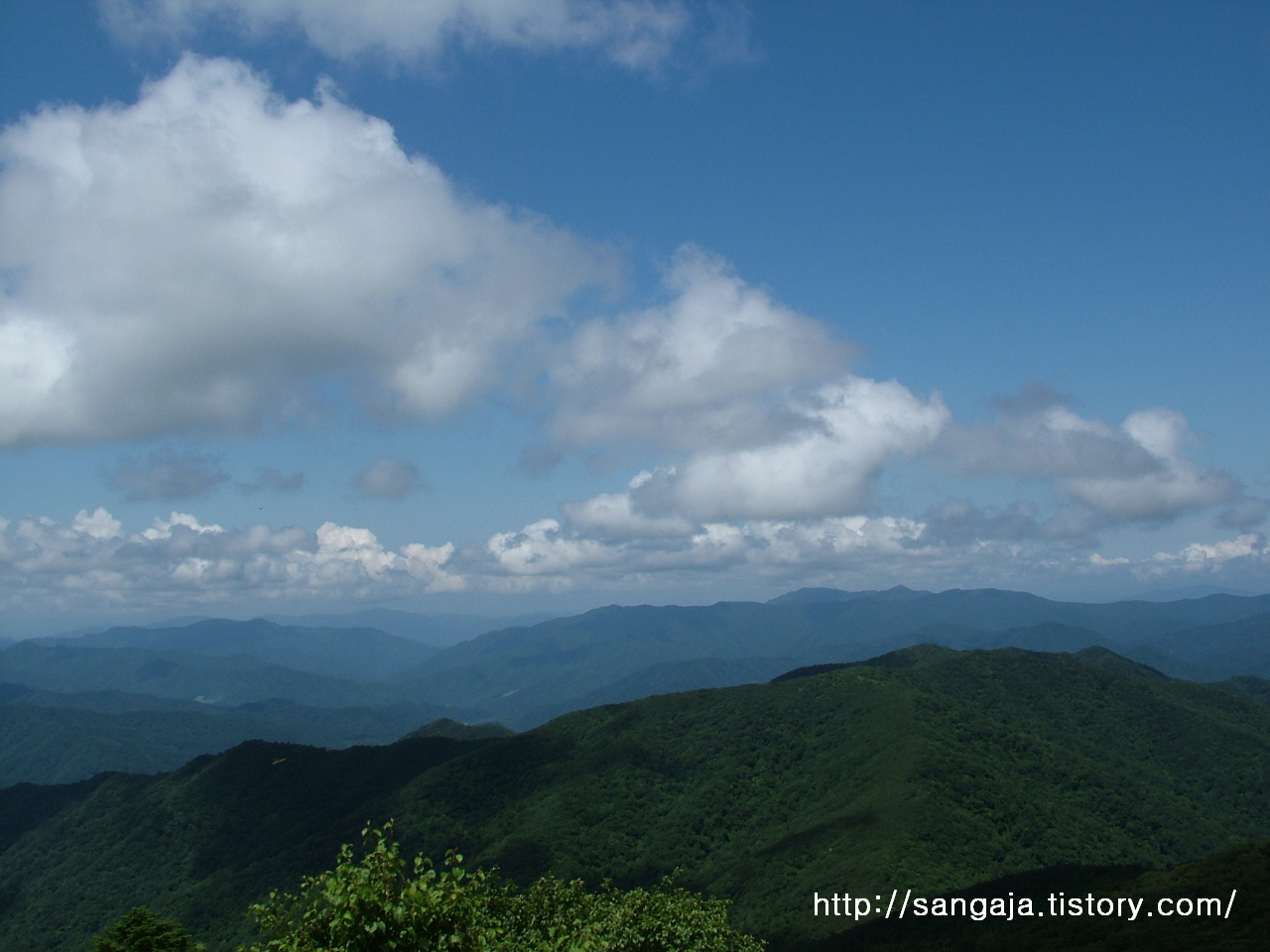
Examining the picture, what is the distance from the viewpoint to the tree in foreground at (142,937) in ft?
197

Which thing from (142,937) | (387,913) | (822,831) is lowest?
(822,831)

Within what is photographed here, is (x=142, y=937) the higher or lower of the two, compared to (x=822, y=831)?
higher

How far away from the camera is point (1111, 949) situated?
238ft

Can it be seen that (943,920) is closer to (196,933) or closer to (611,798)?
(611,798)

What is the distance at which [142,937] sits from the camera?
61.2 meters

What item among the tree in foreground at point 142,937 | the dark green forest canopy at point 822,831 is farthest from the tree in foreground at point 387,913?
the dark green forest canopy at point 822,831

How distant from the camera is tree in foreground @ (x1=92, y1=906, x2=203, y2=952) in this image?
60125 mm

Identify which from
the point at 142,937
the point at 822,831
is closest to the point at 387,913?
the point at 142,937

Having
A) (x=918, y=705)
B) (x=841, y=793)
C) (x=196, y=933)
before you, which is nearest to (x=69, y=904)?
(x=196, y=933)

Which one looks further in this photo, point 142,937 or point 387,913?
point 142,937

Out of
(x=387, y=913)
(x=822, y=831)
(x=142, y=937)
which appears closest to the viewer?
(x=387, y=913)

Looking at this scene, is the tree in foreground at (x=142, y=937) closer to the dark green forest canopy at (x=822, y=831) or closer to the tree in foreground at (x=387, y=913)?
the tree in foreground at (x=387, y=913)

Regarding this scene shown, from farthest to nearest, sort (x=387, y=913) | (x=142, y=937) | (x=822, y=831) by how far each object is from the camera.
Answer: (x=822, y=831), (x=142, y=937), (x=387, y=913)

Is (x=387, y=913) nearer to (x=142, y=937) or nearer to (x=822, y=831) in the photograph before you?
(x=142, y=937)
